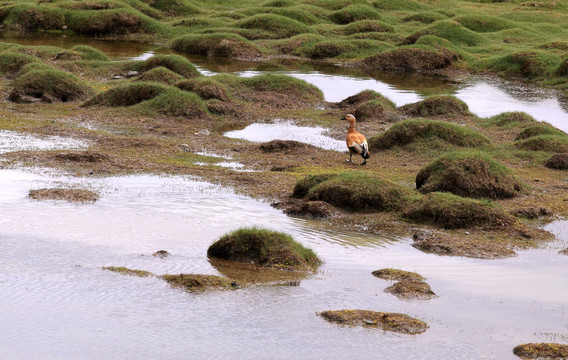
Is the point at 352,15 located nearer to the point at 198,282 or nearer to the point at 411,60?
the point at 411,60

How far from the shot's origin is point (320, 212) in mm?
13852

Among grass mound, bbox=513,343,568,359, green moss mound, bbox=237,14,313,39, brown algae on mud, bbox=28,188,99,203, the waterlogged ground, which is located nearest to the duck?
the waterlogged ground

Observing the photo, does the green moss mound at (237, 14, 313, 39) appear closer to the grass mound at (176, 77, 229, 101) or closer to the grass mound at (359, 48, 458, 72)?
the grass mound at (359, 48, 458, 72)

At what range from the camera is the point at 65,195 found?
13883mm

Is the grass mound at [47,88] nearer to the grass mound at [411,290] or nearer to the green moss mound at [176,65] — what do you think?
the green moss mound at [176,65]

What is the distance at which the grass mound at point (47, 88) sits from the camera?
2381cm

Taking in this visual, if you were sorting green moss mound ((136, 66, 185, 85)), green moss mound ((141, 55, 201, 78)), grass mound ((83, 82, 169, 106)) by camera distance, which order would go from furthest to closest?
green moss mound ((141, 55, 201, 78))
green moss mound ((136, 66, 185, 85))
grass mound ((83, 82, 169, 106))

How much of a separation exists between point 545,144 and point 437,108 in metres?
5.63

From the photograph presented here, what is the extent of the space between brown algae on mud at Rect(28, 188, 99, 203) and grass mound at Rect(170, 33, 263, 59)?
26.0 meters

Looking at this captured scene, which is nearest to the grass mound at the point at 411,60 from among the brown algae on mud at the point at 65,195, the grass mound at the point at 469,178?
the grass mound at the point at 469,178

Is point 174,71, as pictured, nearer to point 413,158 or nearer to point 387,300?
point 413,158

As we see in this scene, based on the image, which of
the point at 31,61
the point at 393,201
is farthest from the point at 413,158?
the point at 31,61

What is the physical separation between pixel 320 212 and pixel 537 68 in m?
24.7

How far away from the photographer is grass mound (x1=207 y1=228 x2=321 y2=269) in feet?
36.2
